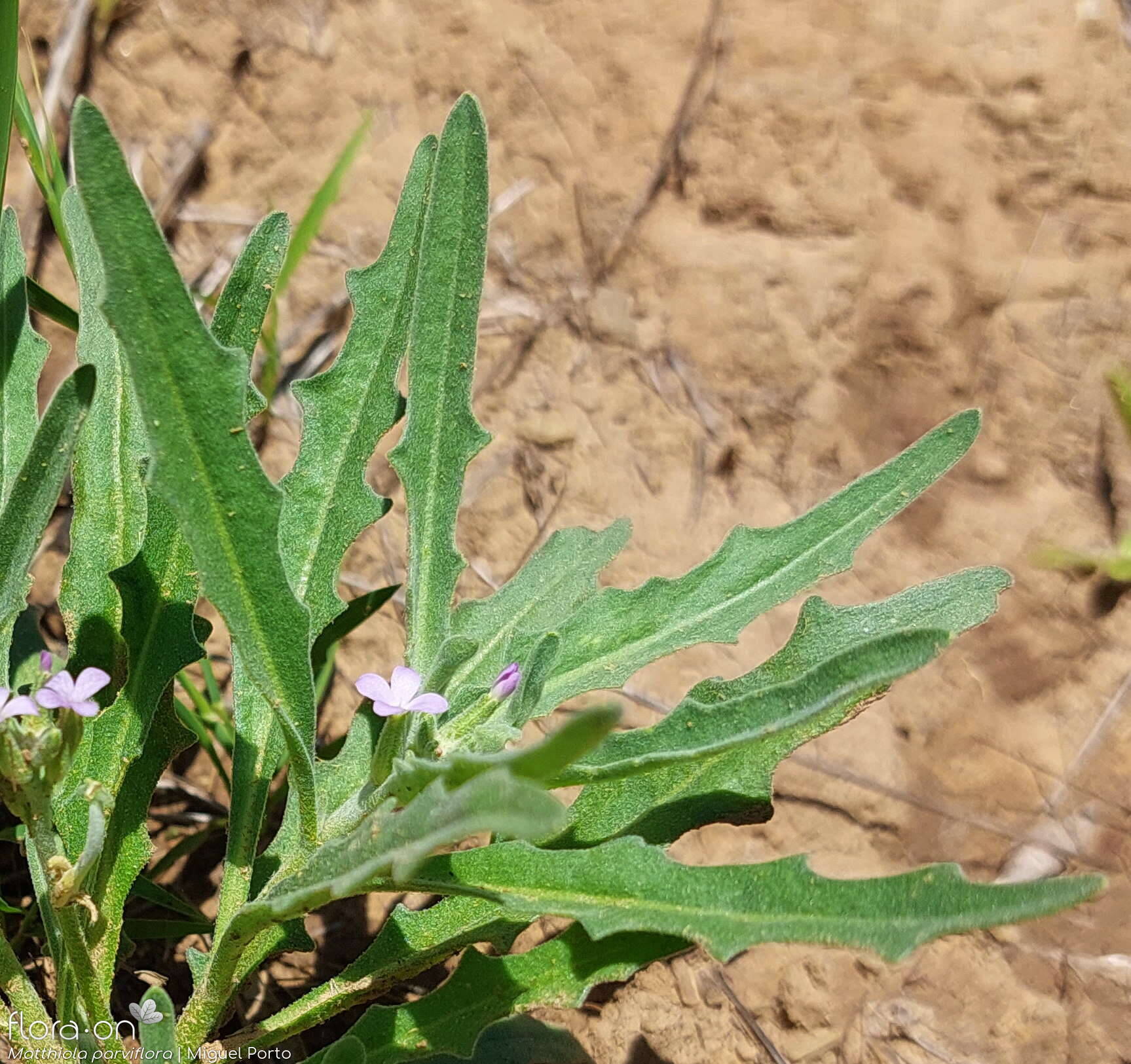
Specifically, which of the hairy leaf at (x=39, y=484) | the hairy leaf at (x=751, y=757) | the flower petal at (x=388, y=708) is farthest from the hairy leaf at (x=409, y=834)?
the hairy leaf at (x=39, y=484)

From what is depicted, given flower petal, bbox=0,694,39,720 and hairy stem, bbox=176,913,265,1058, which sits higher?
flower petal, bbox=0,694,39,720

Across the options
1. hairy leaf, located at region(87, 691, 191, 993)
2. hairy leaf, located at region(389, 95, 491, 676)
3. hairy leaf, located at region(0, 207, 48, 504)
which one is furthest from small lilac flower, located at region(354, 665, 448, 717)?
hairy leaf, located at region(0, 207, 48, 504)

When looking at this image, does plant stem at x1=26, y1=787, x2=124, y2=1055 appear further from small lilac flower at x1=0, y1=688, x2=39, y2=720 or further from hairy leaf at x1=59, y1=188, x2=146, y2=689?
hairy leaf at x1=59, y1=188, x2=146, y2=689

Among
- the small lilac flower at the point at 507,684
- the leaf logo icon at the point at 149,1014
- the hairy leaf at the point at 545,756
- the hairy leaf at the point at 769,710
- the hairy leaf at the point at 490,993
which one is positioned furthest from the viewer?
the hairy leaf at the point at 490,993

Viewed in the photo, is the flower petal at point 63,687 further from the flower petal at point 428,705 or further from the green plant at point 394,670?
the flower petal at point 428,705

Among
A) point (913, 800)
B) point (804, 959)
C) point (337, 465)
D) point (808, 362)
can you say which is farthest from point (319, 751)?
point (808, 362)
